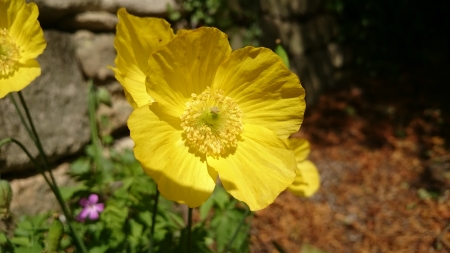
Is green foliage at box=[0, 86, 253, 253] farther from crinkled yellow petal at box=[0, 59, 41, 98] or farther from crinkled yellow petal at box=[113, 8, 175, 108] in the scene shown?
crinkled yellow petal at box=[113, 8, 175, 108]

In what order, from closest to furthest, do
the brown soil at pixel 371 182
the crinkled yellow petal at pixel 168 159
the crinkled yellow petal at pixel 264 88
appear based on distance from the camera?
the crinkled yellow petal at pixel 168 159
the crinkled yellow petal at pixel 264 88
the brown soil at pixel 371 182

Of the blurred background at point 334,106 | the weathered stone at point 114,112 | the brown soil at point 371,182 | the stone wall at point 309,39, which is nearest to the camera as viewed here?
the blurred background at point 334,106

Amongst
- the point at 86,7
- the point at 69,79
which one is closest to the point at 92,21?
the point at 86,7

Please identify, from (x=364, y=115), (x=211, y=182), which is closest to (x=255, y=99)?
(x=211, y=182)

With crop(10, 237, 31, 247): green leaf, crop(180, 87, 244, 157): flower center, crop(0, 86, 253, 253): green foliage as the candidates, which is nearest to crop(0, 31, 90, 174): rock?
crop(0, 86, 253, 253): green foliage

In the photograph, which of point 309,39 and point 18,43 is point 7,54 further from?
point 309,39

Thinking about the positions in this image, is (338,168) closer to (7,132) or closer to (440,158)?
(440,158)

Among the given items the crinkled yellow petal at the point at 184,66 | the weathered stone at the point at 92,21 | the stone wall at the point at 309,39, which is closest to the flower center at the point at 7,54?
the crinkled yellow petal at the point at 184,66

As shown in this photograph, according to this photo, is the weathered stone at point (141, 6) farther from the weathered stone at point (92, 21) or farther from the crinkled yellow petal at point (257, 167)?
the crinkled yellow petal at point (257, 167)
